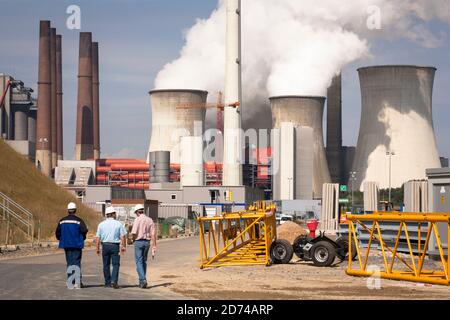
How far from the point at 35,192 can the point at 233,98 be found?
55936 mm

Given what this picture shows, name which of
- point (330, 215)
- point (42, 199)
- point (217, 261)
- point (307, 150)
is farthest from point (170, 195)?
point (217, 261)

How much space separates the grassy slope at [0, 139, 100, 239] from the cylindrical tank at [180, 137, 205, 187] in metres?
63.3

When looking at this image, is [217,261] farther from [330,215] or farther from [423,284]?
[330,215]

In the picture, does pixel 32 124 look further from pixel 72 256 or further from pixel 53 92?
pixel 72 256

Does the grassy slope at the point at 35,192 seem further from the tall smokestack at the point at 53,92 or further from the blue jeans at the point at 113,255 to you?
the tall smokestack at the point at 53,92

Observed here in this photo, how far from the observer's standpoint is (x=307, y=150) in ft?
351

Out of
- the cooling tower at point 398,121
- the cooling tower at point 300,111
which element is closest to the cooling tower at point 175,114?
the cooling tower at point 300,111

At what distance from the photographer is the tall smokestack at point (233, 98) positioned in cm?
9300

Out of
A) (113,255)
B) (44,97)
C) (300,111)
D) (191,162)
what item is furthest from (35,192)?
(44,97)

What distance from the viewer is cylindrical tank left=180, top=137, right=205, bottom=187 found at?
354 feet

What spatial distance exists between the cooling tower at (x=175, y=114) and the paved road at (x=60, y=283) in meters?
84.3

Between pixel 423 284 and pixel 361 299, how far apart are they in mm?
3296

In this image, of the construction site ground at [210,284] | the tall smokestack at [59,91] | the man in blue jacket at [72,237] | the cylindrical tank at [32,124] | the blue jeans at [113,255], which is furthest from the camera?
the cylindrical tank at [32,124]
